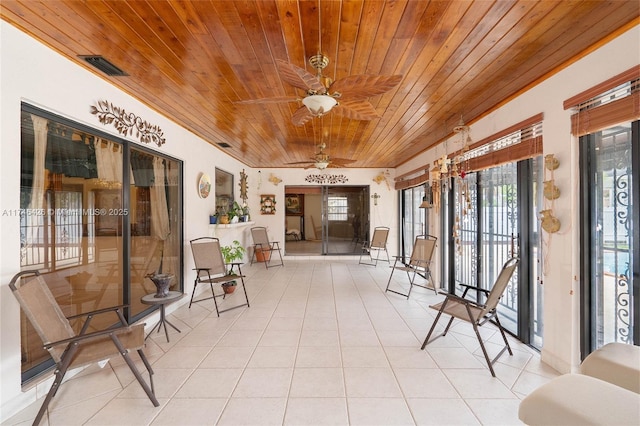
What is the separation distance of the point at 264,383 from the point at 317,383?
0.41m

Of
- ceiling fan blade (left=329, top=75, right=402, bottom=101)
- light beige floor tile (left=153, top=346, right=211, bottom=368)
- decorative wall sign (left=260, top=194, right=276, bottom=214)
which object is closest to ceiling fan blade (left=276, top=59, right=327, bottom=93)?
ceiling fan blade (left=329, top=75, right=402, bottom=101)

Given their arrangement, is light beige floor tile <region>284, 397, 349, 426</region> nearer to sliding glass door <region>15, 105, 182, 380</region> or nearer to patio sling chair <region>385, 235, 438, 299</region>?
sliding glass door <region>15, 105, 182, 380</region>

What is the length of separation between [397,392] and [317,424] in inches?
26.0

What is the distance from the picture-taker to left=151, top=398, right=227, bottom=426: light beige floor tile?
1784 millimetres

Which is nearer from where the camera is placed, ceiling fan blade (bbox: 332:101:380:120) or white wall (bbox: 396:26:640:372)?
white wall (bbox: 396:26:640:372)

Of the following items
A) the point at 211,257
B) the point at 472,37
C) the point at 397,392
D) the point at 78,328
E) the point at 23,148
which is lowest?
the point at 397,392

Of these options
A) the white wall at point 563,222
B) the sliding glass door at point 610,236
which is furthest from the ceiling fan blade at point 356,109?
the sliding glass door at point 610,236

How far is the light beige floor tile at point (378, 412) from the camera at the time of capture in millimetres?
1780

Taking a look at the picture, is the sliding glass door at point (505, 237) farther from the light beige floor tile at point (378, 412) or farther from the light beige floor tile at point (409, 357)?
the light beige floor tile at point (378, 412)

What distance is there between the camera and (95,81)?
2.52 metres

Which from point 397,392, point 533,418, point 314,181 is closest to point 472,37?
point 533,418

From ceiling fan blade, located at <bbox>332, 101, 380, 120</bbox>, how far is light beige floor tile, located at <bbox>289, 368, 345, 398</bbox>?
7.04 feet

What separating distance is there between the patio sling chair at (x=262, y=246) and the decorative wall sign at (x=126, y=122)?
12.4 ft

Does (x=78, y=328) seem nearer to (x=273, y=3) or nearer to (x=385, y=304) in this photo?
(x=273, y=3)
